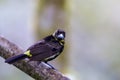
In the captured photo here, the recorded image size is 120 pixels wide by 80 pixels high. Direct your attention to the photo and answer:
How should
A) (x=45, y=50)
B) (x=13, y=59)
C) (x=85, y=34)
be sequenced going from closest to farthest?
A: (x=13, y=59), (x=45, y=50), (x=85, y=34)

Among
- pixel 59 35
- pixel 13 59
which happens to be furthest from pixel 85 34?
pixel 13 59

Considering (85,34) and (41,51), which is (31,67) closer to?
(41,51)

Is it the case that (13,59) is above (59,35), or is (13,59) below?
below

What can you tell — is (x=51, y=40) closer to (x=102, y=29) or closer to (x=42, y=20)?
(x=42, y=20)

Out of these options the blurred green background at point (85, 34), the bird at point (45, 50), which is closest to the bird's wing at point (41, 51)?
the bird at point (45, 50)

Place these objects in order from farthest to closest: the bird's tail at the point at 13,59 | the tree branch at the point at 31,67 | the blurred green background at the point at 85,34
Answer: the blurred green background at the point at 85,34 → the tree branch at the point at 31,67 → the bird's tail at the point at 13,59

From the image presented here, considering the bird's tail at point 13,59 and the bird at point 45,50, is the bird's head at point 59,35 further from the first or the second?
the bird's tail at point 13,59
